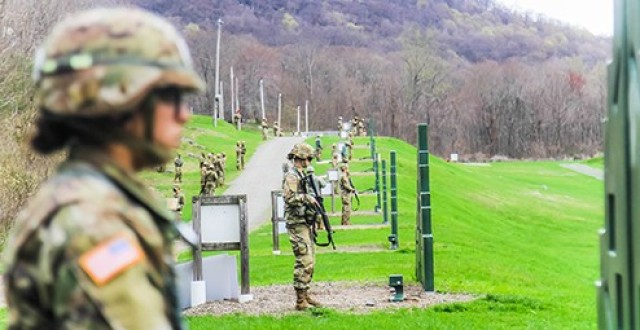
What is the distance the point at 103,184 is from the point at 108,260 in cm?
21

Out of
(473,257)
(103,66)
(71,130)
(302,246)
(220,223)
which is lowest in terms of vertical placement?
(473,257)

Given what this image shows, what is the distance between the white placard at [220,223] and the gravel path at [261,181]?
15.5m

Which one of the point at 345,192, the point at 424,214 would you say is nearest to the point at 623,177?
the point at 424,214

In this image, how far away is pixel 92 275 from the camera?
2424 mm

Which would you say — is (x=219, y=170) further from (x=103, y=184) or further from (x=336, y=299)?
(x=103, y=184)

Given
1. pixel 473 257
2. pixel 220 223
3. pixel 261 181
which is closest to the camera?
pixel 220 223

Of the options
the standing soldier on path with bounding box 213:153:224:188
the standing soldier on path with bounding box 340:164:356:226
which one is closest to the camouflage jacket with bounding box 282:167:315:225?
the standing soldier on path with bounding box 340:164:356:226

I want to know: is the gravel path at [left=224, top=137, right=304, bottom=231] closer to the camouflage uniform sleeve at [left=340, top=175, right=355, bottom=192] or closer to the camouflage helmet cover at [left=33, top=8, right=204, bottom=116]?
the camouflage uniform sleeve at [left=340, top=175, right=355, bottom=192]

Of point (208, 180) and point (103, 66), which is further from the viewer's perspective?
point (208, 180)

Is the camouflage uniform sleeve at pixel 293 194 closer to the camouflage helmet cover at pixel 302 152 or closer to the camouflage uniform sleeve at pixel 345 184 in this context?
the camouflage helmet cover at pixel 302 152

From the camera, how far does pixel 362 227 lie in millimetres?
29484

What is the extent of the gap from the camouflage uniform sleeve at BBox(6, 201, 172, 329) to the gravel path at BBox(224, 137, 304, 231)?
2782 cm

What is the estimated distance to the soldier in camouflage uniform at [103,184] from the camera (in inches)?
96.4

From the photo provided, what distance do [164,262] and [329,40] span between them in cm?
17345
